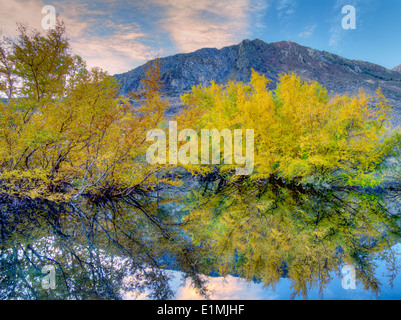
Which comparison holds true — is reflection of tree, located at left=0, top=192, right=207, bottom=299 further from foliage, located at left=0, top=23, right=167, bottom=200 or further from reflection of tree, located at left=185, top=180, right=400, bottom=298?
foliage, located at left=0, top=23, right=167, bottom=200

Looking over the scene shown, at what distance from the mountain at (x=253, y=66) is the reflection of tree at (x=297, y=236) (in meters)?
66.9

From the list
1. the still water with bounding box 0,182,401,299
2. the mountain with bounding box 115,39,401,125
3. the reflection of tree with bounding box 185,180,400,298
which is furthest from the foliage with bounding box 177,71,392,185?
the mountain with bounding box 115,39,401,125

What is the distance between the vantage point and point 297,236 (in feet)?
14.5

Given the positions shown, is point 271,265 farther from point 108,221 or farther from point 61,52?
point 61,52

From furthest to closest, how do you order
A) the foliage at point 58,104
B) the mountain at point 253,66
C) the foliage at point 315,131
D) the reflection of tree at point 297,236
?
the mountain at point 253,66 < the foliage at point 315,131 < the foliage at point 58,104 < the reflection of tree at point 297,236

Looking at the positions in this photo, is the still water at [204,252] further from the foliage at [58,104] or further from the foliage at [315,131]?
the foliage at [58,104]

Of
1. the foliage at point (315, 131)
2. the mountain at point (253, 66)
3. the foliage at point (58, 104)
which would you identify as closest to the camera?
the foliage at point (58, 104)

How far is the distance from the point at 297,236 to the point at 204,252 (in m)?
2.04

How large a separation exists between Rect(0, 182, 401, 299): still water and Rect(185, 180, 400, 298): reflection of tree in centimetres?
2

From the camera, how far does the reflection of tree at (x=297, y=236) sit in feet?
10.9

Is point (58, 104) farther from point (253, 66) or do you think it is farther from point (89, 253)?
point (253, 66)

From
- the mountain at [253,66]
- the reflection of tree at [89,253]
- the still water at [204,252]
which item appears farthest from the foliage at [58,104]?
the mountain at [253,66]

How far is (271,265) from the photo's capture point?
3.44 m
